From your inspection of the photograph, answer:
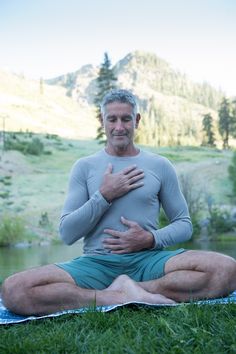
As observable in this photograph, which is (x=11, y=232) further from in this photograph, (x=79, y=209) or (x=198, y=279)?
(x=198, y=279)

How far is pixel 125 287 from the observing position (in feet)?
9.76

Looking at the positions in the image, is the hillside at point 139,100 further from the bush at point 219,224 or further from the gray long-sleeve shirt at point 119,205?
the bush at point 219,224

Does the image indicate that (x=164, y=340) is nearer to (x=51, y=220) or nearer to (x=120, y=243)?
(x=120, y=243)

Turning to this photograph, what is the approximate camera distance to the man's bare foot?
9.43 ft

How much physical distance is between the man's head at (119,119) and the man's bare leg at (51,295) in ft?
2.83

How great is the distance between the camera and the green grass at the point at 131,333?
200 centimetres

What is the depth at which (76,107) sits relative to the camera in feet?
243

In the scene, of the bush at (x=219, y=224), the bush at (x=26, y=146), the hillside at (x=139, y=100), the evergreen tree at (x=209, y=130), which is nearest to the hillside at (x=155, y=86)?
the hillside at (x=139, y=100)

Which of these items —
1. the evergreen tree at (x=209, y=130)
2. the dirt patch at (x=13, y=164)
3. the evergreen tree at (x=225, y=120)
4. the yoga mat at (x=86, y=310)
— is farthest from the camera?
the evergreen tree at (x=209, y=130)

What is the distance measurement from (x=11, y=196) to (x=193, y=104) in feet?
371

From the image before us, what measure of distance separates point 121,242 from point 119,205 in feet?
0.71

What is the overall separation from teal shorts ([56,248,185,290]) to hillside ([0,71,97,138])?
39973 millimetres

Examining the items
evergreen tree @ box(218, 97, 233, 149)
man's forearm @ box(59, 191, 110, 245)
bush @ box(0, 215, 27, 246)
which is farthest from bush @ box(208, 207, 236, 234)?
evergreen tree @ box(218, 97, 233, 149)

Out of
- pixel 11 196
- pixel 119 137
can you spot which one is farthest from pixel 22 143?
pixel 119 137
